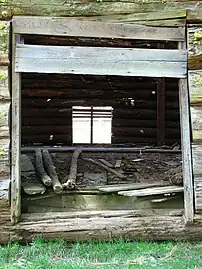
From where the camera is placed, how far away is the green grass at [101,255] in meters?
3.87

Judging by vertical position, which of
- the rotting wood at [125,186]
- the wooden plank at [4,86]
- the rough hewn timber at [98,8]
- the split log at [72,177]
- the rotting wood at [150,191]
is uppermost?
the rough hewn timber at [98,8]

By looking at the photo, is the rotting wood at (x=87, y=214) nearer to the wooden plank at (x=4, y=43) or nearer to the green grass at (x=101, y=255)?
the green grass at (x=101, y=255)

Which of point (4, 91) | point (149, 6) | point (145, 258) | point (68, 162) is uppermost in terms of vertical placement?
point (149, 6)

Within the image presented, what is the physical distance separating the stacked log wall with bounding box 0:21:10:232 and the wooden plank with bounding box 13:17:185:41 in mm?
156

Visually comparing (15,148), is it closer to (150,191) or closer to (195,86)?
(150,191)

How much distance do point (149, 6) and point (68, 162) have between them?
10.1 feet

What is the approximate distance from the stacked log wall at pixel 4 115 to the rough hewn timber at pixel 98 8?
217 millimetres

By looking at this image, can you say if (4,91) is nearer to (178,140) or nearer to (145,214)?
(145,214)

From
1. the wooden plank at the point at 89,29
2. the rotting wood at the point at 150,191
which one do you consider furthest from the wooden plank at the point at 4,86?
the rotting wood at the point at 150,191

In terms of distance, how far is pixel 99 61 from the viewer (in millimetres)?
4500

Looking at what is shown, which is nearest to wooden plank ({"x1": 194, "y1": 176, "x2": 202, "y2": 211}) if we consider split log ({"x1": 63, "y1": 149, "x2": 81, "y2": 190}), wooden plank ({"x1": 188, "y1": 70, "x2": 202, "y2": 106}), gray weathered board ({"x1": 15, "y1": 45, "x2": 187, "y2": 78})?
wooden plank ({"x1": 188, "y1": 70, "x2": 202, "y2": 106})

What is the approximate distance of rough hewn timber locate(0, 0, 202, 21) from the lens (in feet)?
14.5

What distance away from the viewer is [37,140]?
1122cm

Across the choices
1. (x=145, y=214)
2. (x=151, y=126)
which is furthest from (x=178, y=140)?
(x=145, y=214)
